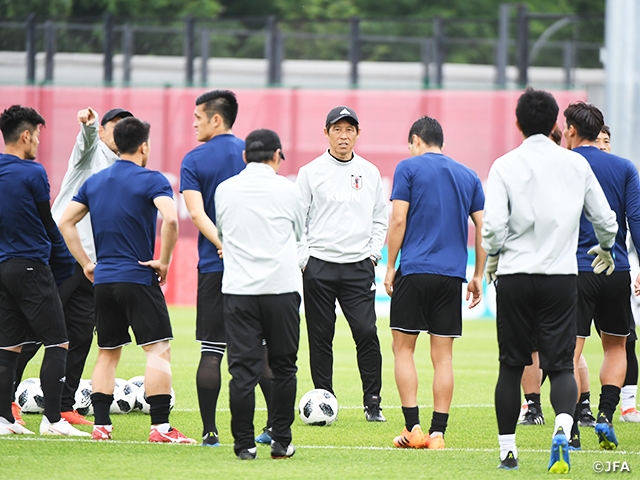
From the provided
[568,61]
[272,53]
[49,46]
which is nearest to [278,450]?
[272,53]

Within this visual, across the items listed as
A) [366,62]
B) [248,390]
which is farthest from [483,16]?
[248,390]

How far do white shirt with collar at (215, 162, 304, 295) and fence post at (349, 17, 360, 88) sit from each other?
1461 cm

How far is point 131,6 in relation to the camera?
34000 mm

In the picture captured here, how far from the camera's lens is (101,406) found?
7.50 m

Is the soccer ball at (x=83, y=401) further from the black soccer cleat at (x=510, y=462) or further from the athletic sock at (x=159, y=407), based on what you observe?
the black soccer cleat at (x=510, y=462)

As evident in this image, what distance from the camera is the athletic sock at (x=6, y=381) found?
25.6 feet

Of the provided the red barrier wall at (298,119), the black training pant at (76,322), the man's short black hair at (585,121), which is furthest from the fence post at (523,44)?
the black training pant at (76,322)

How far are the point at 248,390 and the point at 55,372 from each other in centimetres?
183

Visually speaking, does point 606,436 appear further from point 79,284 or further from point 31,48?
point 31,48

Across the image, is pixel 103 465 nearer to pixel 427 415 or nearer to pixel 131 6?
pixel 427 415

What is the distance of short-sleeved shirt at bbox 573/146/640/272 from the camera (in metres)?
7.79

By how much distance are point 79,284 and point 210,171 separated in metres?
1.87

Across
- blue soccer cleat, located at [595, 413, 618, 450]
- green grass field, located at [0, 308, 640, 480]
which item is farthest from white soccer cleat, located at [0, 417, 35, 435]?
blue soccer cleat, located at [595, 413, 618, 450]

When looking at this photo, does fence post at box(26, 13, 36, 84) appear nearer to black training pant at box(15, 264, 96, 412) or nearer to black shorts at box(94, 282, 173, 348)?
black training pant at box(15, 264, 96, 412)
